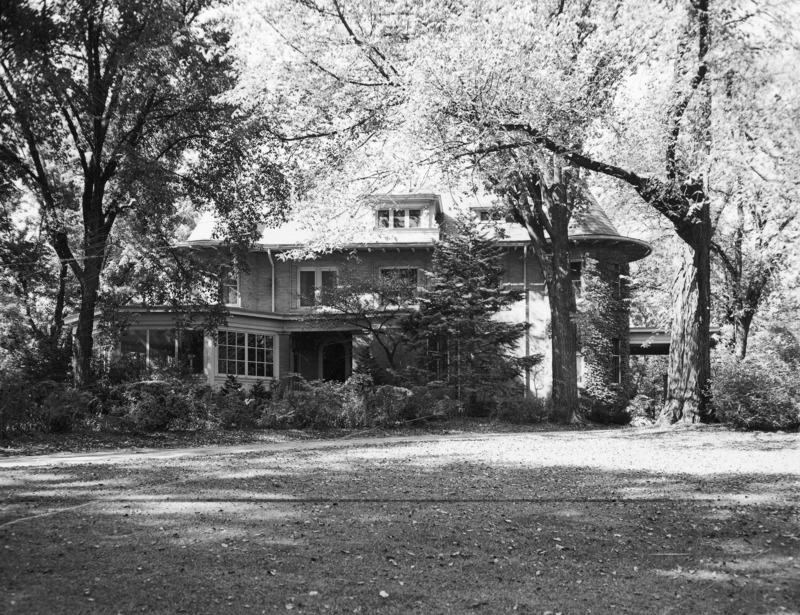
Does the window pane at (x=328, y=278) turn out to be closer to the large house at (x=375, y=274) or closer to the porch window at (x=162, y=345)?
the large house at (x=375, y=274)

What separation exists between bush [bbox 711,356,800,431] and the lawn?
21.6 feet

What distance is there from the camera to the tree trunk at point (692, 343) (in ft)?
56.9

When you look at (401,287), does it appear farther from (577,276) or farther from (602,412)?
(602,412)

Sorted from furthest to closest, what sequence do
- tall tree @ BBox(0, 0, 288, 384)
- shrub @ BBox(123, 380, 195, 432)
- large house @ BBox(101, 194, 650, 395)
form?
1. large house @ BBox(101, 194, 650, 395)
2. tall tree @ BBox(0, 0, 288, 384)
3. shrub @ BBox(123, 380, 195, 432)

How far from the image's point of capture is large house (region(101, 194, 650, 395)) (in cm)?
2744

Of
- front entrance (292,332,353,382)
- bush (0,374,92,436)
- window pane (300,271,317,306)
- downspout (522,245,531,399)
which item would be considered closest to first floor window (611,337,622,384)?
downspout (522,245,531,399)

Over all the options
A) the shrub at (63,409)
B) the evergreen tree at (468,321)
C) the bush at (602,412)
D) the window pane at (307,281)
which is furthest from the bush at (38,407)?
the bush at (602,412)

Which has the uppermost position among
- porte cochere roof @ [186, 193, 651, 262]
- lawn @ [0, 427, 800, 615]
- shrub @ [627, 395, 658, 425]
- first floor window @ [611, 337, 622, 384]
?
porte cochere roof @ [186, 193, 651, 262]

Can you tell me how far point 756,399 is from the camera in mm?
16500

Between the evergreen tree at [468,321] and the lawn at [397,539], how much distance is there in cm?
1328

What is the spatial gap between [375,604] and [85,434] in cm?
1200

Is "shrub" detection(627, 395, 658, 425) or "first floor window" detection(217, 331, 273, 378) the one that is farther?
"first floor window" detection(217, 331, 273, 378)

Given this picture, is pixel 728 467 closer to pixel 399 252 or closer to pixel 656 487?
pixel 656 487

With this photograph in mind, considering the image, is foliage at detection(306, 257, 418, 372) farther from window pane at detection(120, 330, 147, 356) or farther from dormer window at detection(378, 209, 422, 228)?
window pane at detection(120, 330, 147, 356)
